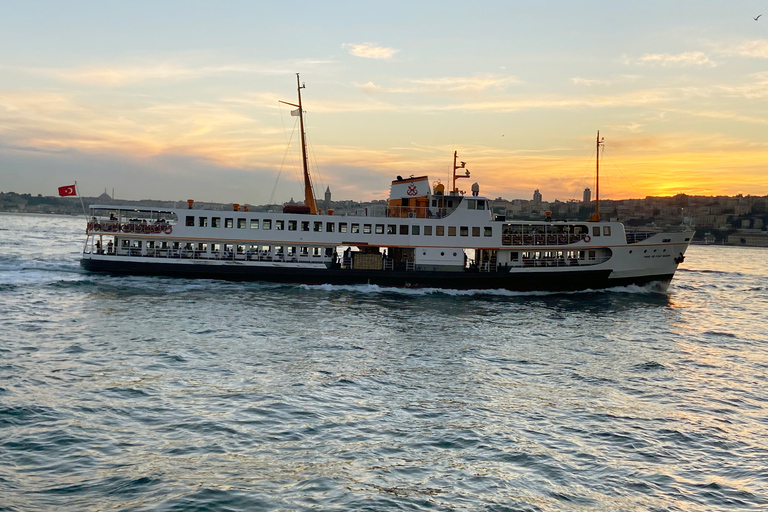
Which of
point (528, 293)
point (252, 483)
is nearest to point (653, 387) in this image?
point (252, 483)

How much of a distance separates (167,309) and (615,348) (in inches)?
866

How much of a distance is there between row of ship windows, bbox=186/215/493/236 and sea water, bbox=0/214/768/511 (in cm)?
1025

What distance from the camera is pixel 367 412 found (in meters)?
14.8

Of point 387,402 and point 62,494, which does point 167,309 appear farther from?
point 62,494

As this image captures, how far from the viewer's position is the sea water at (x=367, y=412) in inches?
420

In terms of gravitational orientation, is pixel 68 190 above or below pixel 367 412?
above

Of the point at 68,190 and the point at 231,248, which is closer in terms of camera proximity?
the point at 68,190

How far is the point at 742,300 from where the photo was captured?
4644 centimetres

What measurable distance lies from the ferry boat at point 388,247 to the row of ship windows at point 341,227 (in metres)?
0.07

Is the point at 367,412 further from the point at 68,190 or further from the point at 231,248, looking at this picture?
the point at 68,190

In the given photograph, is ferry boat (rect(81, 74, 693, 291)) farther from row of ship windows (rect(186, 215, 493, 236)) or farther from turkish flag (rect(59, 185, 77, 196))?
turkish flag (rect(59, 185, 77, 196))

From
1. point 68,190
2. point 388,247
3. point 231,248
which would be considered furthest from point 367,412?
point 68,190

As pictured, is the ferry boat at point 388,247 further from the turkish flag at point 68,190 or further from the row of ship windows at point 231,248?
the turkish flag at point 68,190

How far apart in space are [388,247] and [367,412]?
83.8 ft
